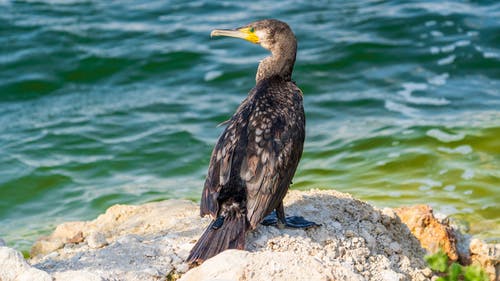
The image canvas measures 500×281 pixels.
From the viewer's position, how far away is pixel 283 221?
523cm

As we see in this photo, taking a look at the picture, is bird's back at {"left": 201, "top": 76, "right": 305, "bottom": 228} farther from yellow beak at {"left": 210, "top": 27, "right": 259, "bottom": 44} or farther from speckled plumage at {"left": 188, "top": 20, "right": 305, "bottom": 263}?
yellow beak at {"left": 210, "top": 27, "right": 259, "bottom": 44}

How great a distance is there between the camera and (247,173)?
505 centimetres

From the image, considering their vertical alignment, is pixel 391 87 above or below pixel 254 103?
below

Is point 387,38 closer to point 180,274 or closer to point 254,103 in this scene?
point 254,103

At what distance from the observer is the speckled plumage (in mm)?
4836

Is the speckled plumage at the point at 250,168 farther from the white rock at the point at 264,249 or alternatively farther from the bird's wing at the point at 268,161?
the white rock at the point at 264,249

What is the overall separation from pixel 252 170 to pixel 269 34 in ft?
4.30

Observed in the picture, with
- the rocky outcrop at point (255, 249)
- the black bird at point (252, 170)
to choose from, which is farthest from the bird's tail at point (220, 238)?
the rocky outcrop at point (255, 249)

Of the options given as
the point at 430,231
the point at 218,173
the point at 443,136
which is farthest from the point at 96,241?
the point at 443,136

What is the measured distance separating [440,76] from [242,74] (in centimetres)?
240

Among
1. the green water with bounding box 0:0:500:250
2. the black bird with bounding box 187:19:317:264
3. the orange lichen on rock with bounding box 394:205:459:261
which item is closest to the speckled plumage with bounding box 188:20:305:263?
the black bird with bounding box 187:19:317:264

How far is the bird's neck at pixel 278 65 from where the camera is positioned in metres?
5.95

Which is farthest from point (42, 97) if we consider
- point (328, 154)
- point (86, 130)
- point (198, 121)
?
point (328, 154)

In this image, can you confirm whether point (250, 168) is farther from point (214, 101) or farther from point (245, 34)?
point (214, 101)
